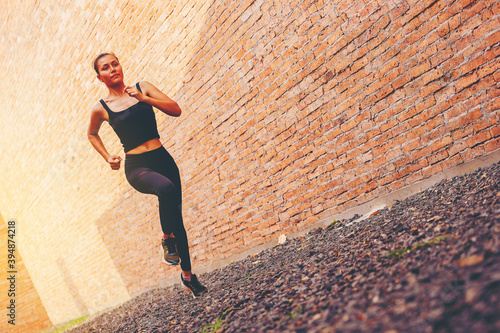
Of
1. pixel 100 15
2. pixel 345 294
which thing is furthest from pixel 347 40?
pixel 100 15

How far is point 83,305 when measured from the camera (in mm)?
8438

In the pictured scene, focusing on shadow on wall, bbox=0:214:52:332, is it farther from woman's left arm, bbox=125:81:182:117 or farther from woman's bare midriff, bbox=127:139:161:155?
woman's left arm, bbox=125:81:182:117

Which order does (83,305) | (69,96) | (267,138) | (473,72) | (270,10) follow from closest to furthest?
1. (473,72)
2. (270,10)
3. (267,138)
4. (69,96)
5. (83,305)

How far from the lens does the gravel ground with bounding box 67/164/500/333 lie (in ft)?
3.89

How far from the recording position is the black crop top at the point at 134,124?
2.84 metres

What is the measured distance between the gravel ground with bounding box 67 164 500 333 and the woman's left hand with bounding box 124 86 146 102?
162cm

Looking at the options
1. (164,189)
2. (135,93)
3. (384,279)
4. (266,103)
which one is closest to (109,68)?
(135,93)

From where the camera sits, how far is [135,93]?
2719 mm

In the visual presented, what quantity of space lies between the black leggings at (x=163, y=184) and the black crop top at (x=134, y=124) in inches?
4.5

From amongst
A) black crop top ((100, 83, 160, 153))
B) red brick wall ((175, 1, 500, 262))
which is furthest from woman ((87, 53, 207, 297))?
red brick wall ((175, 1, 500, 262))

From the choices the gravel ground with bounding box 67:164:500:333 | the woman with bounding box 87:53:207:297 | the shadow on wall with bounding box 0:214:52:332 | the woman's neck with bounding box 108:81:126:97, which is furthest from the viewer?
the shadow on wall with bounding box 0:214:52:332

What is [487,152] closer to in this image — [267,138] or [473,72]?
[473,72]

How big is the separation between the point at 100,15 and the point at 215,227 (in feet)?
11.8

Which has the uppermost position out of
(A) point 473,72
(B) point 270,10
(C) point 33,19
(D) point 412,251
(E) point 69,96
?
(C) point 33,19
